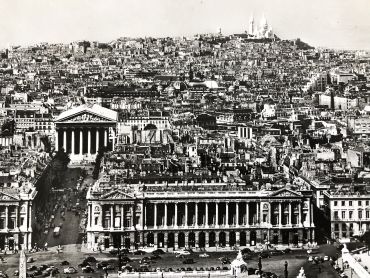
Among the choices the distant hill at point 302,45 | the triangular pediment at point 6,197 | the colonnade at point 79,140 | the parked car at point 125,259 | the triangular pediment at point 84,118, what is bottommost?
the parked car at point 125,259

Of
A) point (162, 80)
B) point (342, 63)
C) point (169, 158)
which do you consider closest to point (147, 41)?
point (162, 80)

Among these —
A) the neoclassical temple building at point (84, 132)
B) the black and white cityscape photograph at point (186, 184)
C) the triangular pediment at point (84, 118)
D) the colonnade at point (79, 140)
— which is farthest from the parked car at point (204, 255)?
the triangular pediment at point (84, 118)

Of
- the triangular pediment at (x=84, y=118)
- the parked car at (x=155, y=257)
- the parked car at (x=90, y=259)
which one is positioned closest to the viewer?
the parked car at (x=90, y=259)

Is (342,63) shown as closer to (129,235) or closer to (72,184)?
(72,184)

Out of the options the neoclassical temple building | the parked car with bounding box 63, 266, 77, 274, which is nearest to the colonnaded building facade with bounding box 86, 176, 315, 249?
the parked car with bounding box 63, 266, 77, 274

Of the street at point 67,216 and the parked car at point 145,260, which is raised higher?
the street at point 67,216

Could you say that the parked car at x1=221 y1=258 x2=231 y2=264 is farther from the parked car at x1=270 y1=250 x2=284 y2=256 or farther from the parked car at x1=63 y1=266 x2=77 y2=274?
the parked car at x1=63 y1=266 x2=77 y2=274

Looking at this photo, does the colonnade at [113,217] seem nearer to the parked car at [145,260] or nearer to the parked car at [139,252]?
the parked car at [139,252]
